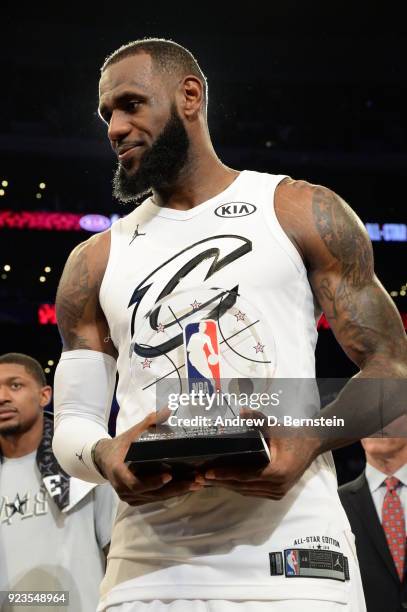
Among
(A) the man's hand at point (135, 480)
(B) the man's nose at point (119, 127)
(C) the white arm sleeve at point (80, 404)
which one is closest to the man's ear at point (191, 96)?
(B) the man's nose at point (119, 127)

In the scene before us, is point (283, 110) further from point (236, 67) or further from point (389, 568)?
point (389, 568)

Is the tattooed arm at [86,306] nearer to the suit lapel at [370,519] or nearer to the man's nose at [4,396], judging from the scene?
the suit lapel at [370,519]

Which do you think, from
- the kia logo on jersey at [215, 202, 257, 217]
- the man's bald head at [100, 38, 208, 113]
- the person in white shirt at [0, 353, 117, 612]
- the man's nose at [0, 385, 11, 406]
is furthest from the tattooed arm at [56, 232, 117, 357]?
the man's nose at [0, 385, 11, 406]

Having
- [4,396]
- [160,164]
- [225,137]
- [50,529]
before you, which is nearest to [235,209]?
[160,164]

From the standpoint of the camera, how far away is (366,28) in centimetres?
600

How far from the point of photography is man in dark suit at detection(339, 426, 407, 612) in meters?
2.91

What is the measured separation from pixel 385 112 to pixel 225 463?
6.98 metres

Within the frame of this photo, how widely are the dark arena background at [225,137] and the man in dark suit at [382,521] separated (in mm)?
3893

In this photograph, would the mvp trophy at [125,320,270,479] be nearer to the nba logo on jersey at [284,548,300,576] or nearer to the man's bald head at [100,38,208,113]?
the nba logo on jersey at [284,548,300,576]

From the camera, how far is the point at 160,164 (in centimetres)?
165

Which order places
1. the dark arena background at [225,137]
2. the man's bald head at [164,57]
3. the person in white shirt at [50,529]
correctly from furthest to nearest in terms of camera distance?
1. the dark arena background at [225,137]
2. the person in white shirt at [50,529]
3. the man's bald head at [164,57]

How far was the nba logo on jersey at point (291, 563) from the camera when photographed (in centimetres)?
129

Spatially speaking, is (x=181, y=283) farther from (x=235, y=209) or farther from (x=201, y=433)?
(x=201, y=433)

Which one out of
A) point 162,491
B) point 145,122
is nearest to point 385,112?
point 145,122
